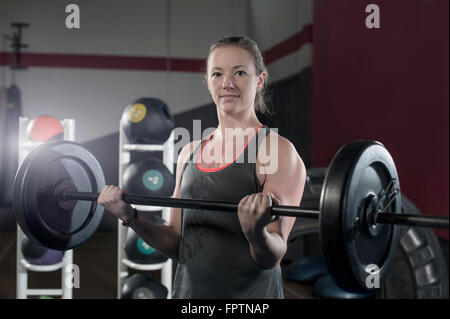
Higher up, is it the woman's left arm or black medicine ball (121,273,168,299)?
the woman's left arm

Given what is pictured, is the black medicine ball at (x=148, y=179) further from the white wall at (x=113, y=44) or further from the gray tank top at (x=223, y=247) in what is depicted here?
the white wall at (x=113, y=44)

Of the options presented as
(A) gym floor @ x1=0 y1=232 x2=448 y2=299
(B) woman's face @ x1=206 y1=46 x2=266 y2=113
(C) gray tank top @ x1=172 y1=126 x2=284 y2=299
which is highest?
(B) woman's face @ x1=206 y1=46 x2=266 y2=113

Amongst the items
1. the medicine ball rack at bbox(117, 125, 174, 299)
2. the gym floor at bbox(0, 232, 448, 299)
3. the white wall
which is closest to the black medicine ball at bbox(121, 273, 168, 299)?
the medicine ball rack at bbox(117, 125, 174, 299)

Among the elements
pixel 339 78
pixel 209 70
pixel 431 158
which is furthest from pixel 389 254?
pixel 339 78

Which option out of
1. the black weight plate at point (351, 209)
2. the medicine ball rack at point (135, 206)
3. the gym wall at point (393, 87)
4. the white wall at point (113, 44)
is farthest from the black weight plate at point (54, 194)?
the white wall at point (113, 44)

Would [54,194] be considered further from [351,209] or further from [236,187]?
[351,209]

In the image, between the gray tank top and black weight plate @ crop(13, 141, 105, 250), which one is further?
black weight plate @ crop(13, 141, 105, 250)

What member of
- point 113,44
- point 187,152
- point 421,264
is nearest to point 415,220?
point 187,152

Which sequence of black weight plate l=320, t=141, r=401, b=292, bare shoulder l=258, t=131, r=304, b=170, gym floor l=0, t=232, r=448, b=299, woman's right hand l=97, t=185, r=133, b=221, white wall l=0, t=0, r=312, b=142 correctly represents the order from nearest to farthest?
black weight plate l=320, t=141, r=401, b=292 < bare shoulder l=258, t=131, r=304, b=170 < woman's right hand l=97, t=185, r=133, b=221 < gym floor l=0, t=232, r=448, b=299 < white wall l=0, t=0, r=312, b=142

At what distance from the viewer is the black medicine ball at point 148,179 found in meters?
2.33

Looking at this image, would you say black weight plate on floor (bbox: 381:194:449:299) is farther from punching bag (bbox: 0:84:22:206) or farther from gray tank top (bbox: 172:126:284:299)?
punching bag (bbox: 0:84:22:206)

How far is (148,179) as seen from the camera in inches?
93.0

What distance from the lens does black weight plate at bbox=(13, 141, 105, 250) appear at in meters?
1.09

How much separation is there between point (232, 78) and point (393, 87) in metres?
2.03
